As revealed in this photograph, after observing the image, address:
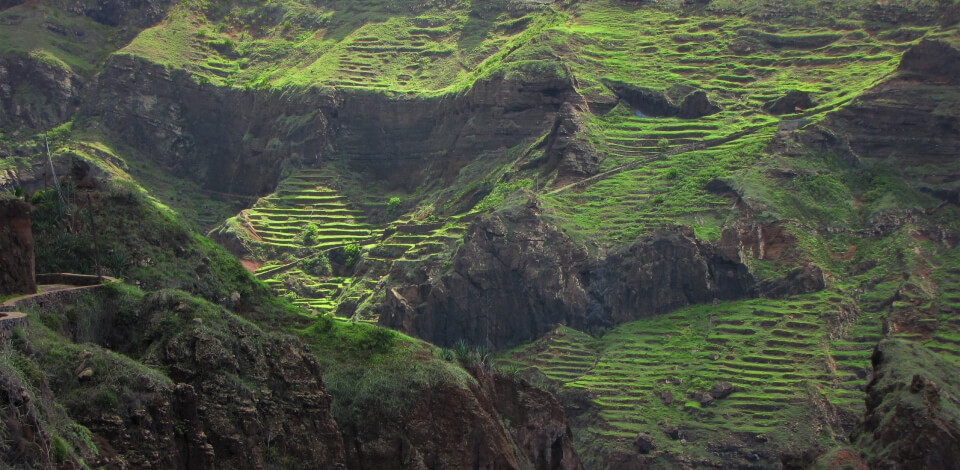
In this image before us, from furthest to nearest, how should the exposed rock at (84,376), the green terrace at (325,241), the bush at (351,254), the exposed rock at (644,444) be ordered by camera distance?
the bush at (351,254)
the green terrace at (325,241)
the exposed rock at (644,444)
the exposed rock at (84,376)

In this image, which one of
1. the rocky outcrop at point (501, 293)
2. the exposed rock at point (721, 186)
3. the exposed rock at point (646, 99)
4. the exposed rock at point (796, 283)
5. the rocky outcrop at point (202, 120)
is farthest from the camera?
the rocky outcrop at point (202, 120)

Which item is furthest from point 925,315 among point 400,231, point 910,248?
point 400,231

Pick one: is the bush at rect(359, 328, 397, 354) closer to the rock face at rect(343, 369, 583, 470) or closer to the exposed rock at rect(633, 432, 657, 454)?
the rock face at rect(343, 369, 583, 470)

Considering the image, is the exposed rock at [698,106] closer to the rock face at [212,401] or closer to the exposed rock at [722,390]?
the exposed rock at [722,390]

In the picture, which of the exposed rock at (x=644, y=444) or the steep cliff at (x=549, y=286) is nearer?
the exposed rock at (x=644, y=444)

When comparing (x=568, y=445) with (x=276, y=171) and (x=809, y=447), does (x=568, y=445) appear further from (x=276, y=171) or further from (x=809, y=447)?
(x=276, y=171)

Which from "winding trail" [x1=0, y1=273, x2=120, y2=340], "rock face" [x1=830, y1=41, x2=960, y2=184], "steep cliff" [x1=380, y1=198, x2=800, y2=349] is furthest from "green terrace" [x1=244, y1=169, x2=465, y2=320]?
"winding trail" [x1=0, y1=273, x2=120, y2=340]

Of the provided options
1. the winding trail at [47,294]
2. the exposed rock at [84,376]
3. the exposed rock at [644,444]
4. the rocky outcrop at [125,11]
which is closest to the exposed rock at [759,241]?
the exposed rock at [644,444]
